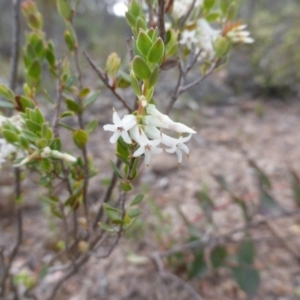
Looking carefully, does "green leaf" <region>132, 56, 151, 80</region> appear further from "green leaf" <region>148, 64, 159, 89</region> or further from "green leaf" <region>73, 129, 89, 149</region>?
"green leaf" <region>73, 129, 89, 149</region>

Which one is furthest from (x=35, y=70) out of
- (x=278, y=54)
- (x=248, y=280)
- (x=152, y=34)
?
(x=278, y=54)

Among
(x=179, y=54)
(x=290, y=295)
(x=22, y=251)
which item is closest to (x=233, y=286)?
(x=290, y=295)

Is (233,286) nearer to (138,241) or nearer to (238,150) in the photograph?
(138,241)

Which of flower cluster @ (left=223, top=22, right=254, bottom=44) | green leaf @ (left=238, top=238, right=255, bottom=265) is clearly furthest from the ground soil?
flower cluster @ (left=223, top=22, right=254, bottom=44)

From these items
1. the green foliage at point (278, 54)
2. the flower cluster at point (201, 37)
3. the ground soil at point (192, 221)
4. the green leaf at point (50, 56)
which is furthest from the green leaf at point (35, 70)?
Result: the green foliage at point (278, 54)

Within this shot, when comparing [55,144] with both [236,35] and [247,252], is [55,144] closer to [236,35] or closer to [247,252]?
[236,35]

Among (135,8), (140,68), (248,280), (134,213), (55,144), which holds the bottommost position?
(248,280)

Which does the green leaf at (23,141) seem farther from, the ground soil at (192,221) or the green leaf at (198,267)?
the green leaf at (198,267)
